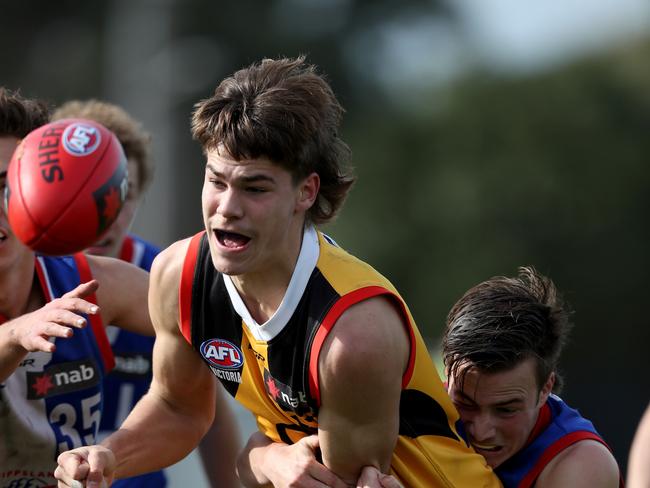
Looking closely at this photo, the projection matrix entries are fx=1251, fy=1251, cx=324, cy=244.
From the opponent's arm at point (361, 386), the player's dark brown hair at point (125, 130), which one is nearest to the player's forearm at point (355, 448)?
the opponent's arm at point (361, 386)

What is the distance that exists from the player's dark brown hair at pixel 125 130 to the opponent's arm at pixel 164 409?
228 centimetres

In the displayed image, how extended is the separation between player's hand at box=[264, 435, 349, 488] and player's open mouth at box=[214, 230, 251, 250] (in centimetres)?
77

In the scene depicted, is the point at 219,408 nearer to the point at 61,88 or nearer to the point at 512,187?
the point at 512,187

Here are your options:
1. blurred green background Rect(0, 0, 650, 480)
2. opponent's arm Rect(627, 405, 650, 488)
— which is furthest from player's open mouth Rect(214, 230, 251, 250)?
blurred green background Rect(0, 0, 650, 480)

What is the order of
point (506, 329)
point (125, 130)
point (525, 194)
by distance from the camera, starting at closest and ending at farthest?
point (506, 329) < point (125, 130) < point (525, 194)

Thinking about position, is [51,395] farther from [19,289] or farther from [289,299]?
[289,299]

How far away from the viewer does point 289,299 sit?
4.47 metres

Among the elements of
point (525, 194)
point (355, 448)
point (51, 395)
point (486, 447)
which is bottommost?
point (525, 194)

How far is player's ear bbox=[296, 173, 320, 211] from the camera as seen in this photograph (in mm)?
4496

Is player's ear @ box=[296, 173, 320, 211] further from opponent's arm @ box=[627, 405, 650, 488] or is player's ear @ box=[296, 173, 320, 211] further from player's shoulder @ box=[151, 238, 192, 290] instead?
opponent's arm @ box=[627, 405, 650, 488]

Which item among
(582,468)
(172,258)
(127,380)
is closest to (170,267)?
(172,258)

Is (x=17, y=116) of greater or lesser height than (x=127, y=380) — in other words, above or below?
above

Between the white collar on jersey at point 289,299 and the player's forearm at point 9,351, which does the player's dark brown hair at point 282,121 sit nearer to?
the white collar on jersey at point 289,299

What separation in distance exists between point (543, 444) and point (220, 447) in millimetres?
2229
